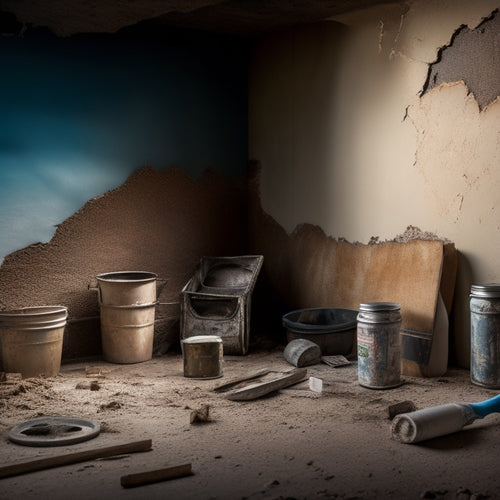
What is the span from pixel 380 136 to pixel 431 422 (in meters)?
2.78

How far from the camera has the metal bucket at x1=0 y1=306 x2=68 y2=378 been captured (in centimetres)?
478

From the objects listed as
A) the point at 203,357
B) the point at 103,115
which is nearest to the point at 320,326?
the point at 203,357

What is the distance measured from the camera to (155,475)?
115 inches

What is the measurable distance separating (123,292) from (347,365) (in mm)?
1929

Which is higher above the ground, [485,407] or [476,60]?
[476,60]

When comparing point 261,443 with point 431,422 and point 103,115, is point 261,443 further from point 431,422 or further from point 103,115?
point 103,115

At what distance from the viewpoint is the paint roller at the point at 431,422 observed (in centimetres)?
331

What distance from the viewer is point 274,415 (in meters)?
→ 3.90

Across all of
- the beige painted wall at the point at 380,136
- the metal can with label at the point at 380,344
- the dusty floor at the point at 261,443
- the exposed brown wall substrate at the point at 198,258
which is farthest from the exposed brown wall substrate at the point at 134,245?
the metal can with label at the point at 380,344

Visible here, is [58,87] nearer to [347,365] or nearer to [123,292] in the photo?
[123,292]

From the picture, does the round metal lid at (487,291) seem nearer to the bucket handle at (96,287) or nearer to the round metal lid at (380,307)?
the round metal lid at (380,307)

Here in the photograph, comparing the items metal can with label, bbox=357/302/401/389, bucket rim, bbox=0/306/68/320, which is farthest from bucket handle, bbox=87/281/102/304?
metal can with label, bbox=357/302/401/389

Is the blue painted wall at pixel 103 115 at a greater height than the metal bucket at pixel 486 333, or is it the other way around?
the blue painted wall at pixel 103 115

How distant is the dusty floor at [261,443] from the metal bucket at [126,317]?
50 centimetres
